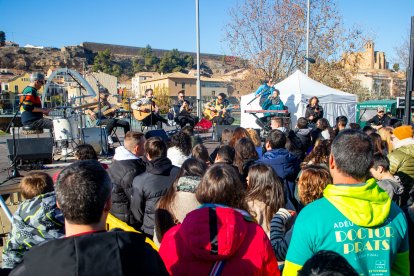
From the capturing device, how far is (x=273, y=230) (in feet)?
9.34

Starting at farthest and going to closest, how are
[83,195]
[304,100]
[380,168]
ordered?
1. [304,100]
2. [380,168]
3. [83,195]

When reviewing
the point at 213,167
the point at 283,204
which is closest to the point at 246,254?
the point at 213,167

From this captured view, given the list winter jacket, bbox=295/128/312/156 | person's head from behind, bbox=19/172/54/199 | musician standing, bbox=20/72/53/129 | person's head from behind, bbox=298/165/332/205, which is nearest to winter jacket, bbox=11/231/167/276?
person's head from behind, bbox=19/172/54/199

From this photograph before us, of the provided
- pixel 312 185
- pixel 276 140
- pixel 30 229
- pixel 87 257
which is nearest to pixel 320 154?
pixel 276 140

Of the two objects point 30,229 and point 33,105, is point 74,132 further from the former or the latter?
point 30,229

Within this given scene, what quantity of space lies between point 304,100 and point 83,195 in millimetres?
13368

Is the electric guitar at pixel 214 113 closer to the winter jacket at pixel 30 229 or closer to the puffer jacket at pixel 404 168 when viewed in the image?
the puffer jacket at pixel 404 168

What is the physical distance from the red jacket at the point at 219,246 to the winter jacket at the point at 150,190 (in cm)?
151

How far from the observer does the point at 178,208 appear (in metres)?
2.78

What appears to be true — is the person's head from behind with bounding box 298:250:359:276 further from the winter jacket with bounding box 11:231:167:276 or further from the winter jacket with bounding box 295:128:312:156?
the winter jacket with bounding box 295:128:312:156

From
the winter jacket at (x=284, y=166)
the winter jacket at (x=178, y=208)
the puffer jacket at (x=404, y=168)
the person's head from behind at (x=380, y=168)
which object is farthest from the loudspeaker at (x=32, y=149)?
the puffer jacket at (x=404, y=168)

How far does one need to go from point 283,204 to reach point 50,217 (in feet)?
6.31

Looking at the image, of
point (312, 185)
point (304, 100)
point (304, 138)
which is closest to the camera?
point (312, 185)

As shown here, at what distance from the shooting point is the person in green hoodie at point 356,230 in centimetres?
186
